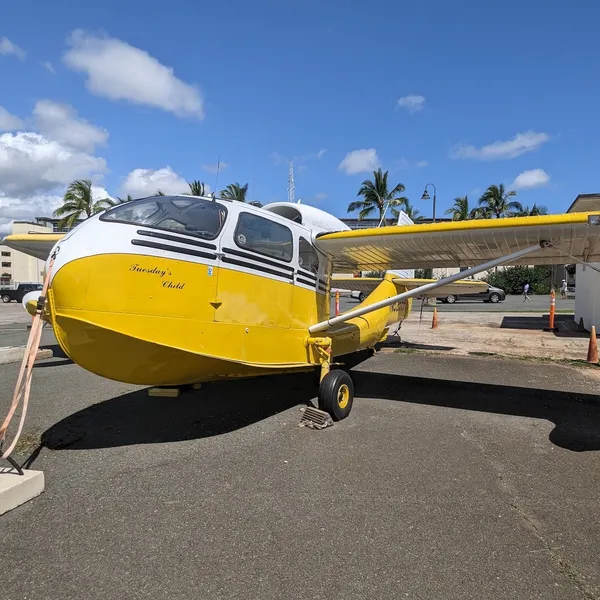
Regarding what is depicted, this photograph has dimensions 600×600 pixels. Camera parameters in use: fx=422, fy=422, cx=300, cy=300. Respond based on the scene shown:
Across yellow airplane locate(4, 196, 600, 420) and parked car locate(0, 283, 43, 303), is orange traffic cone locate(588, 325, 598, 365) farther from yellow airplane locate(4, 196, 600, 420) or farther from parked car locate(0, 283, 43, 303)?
parked car locate(0, 283, 43, 303)

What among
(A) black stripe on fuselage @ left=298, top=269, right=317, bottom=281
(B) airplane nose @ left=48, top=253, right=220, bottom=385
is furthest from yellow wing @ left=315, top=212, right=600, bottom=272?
(B) airplane nose @ left=48, top=253, right=220, bottom=385

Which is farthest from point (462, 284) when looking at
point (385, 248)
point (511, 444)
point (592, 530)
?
point (592, 530)

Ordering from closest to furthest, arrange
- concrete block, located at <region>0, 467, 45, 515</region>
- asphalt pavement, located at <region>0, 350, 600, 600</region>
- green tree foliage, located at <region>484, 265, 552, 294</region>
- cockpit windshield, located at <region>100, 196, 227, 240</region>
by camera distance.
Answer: asphalt pavement, located at <region>0, 350, 600, 600</region>
concrete block, located at <region>0, 467, 45, 515</region>
cockpit windshield, located at <region>100, 196, 227, 240</region>
green tree foliage, located at <region>484, 265, 552, 294</region>

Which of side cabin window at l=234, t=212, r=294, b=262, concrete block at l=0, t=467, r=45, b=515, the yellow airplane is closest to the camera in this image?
concrete block at l=0, t=467, r=45, b=515

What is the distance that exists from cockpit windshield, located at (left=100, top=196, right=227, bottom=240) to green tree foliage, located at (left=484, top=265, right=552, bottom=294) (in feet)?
155

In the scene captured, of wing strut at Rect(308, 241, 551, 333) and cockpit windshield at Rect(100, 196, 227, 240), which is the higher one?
cockpit windshield at Rect(100, 196, 227, 240)

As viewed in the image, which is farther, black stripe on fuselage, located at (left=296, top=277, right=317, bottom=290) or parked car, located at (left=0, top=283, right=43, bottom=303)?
parked car, located at (left=0, top=283, right=43, bottom=303)

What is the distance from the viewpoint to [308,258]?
6.10 metres

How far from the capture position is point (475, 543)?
9.54 ft

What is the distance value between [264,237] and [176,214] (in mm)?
1195

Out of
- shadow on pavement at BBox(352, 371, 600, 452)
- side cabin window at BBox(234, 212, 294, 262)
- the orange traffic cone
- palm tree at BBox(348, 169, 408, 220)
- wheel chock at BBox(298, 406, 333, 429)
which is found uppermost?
palm tree at BBox(348, 169, 408, 220)

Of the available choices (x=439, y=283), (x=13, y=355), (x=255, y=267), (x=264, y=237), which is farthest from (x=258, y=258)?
(x=13, y=355)

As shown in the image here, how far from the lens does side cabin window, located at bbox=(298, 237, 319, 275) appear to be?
589cm

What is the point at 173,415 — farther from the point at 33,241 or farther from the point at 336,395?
the point at 33,241
